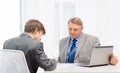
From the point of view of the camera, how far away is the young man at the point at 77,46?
3.16 metres

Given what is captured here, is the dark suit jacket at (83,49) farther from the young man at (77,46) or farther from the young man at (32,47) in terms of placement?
the young man at (32,47)

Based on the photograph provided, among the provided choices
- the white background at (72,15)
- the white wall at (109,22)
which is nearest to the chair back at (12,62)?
the white background at (72,15)

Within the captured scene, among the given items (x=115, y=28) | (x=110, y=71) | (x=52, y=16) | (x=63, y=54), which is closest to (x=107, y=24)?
(x=115, y=28)

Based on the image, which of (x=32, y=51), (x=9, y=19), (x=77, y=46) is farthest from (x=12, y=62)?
(x=9, y=19)

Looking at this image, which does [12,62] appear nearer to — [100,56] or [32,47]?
[32,47]

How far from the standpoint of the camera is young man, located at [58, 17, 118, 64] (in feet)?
10.4

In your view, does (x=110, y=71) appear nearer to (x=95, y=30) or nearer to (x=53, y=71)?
(x=53, y=71)

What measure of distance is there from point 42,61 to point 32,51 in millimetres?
136

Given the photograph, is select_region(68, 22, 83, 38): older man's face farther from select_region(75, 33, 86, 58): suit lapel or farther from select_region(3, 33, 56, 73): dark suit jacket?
select_region(3, 33, 56, 73): dark suit jacket

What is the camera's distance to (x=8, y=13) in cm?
412

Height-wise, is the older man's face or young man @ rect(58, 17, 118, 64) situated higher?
the older man's face

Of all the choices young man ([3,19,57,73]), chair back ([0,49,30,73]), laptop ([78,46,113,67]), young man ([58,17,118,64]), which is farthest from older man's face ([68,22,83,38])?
chair back ([0,49,30,73])

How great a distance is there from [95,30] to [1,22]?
1.56 metres

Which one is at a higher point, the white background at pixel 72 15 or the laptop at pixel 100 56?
the white background at pixel 72 15
